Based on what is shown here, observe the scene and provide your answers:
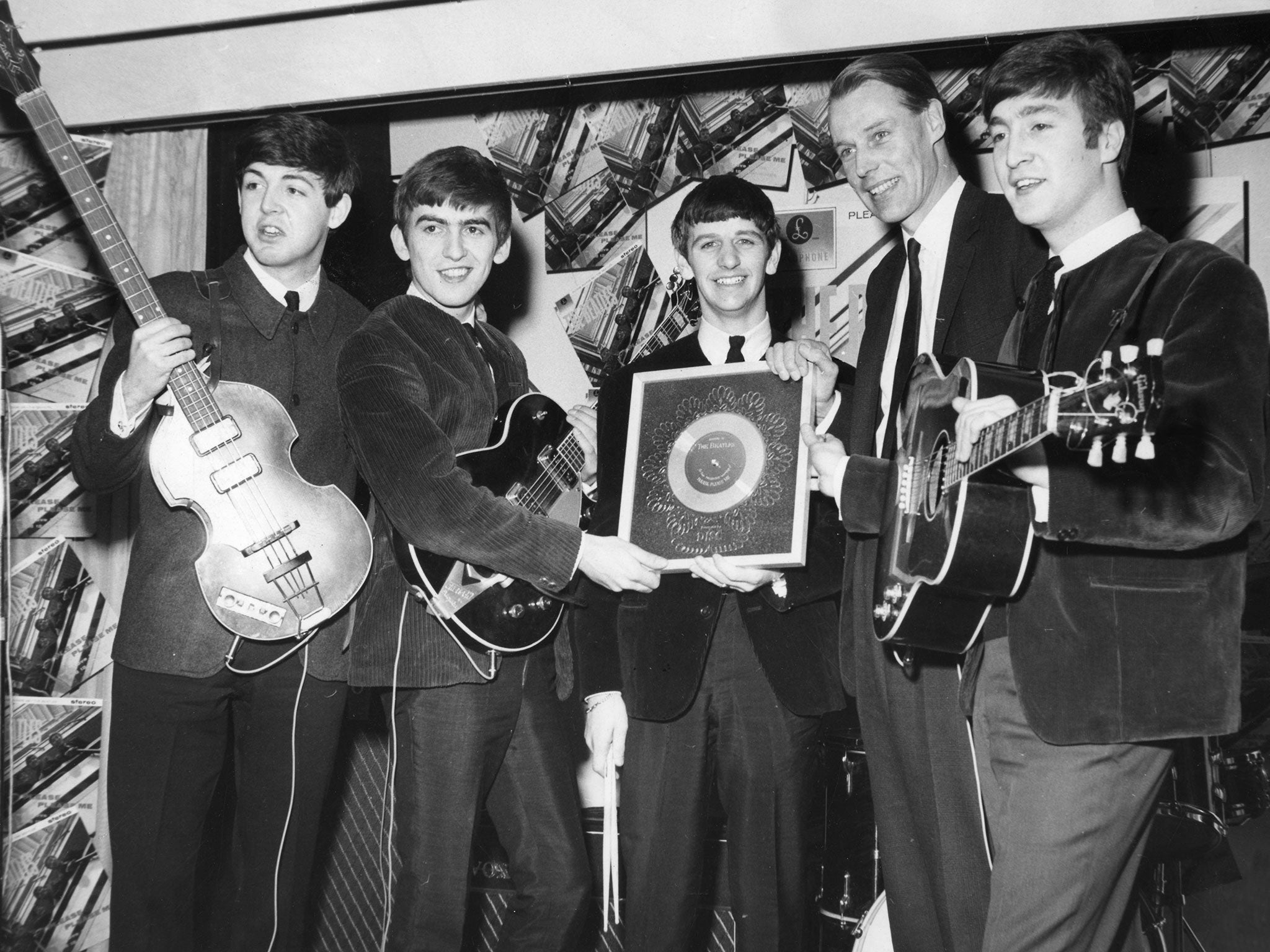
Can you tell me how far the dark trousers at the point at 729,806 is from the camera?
105 inches

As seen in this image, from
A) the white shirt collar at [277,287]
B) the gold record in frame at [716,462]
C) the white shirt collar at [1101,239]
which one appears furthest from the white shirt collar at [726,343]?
the white shirt collar at [277,287]

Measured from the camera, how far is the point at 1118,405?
1691mm

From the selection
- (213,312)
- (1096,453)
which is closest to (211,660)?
(213,312)

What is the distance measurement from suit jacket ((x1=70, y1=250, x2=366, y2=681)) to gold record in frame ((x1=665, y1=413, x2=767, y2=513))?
1.01 meters

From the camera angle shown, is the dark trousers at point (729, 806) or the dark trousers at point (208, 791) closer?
the dark trousers at point (729, 806)

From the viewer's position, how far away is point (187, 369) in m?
2.94

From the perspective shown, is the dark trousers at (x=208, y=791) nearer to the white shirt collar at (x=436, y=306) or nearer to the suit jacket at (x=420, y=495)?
the suit jacket at (x=420, y=495)

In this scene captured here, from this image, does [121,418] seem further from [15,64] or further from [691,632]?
[691,632]

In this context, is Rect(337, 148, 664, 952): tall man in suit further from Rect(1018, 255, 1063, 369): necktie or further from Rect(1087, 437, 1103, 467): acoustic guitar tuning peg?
Rect(1087, 437, 1103, 467): acoustic guitar tuning peg

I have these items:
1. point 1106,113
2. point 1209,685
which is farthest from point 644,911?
point 1106,113

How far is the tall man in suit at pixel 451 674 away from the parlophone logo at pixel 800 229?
5.67 feet

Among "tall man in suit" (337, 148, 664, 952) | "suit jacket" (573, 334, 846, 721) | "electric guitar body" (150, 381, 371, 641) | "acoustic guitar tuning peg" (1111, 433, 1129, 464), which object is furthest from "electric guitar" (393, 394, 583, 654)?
"acoustic guitar tuning peg" (1111, 433, 1129, 464)

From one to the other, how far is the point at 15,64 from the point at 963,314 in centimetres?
283

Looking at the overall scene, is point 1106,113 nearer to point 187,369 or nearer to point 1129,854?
point 1129,854
